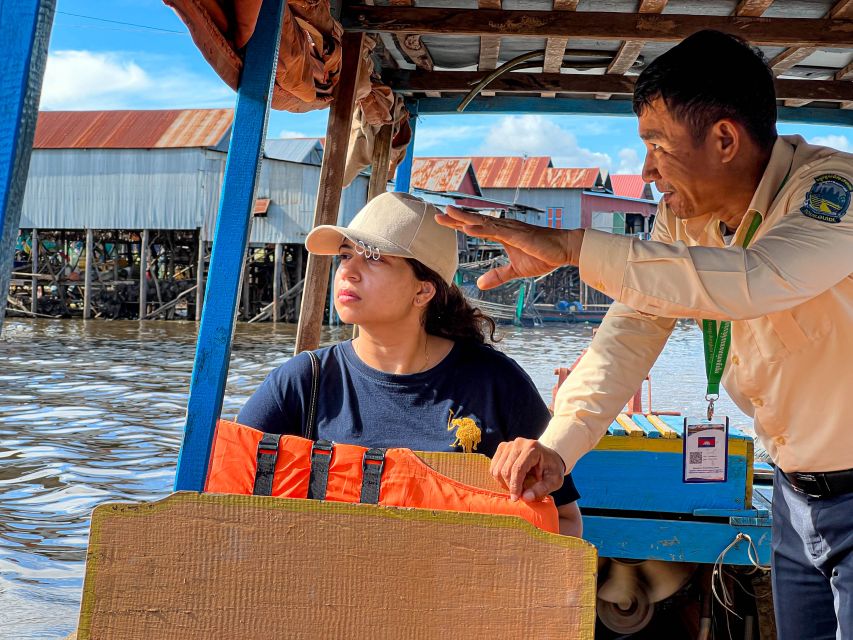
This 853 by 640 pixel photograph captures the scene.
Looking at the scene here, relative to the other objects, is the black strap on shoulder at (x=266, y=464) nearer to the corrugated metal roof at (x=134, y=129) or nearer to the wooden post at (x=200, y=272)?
the wooden post at (x=200, y=272)

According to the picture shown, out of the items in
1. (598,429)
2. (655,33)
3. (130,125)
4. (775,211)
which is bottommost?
(598,429)

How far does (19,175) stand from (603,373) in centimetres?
140

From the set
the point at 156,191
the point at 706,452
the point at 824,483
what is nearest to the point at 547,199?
the point at 156,191

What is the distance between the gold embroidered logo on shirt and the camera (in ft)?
8.06

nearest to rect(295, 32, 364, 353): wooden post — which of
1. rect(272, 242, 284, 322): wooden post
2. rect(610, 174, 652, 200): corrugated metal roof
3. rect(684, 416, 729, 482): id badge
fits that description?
rect(684, 416, 729, 482): id badge

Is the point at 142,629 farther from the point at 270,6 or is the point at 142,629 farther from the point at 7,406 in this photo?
the point at 7,406

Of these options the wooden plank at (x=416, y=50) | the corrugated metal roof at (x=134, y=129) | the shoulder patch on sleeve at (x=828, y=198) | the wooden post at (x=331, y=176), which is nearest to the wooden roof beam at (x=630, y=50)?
the wooden plank at (x=416, y=50)

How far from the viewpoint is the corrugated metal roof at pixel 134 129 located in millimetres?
30562

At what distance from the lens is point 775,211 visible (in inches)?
71.4

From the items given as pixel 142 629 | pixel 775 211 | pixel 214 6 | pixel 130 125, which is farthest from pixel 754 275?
pixel 130 125

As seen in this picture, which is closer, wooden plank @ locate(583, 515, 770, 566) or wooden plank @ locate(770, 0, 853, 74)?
wooden plank @ locate(583, 515, 770, 566)

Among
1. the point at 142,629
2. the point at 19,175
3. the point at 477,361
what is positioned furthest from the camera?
the point at 477,361

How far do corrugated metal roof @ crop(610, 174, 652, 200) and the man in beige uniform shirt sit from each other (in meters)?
48.1

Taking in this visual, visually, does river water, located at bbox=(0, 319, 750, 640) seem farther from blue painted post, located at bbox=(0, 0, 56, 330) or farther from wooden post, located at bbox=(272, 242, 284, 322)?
wooden post, located at bbox=(272, 242, 284, 322)
